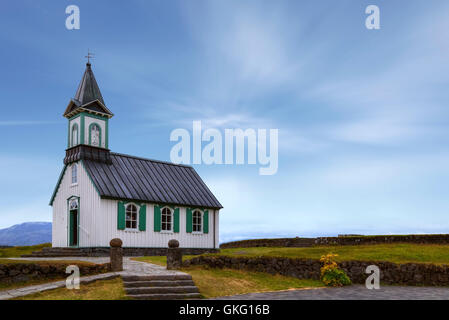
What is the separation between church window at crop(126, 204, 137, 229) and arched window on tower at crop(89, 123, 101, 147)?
4727 millimetres

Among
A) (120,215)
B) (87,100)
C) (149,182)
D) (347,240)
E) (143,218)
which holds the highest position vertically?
(87,100)

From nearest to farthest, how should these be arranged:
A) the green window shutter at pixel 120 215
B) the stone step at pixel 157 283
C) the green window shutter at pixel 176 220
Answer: the stone step at pixel 157 283, the green window shutter at pixel 120 215, the green window shutter at pixel 176 220

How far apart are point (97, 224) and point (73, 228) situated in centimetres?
310

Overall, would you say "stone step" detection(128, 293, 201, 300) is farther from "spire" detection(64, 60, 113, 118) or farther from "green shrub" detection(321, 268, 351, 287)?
"spire" detection(64, 60, 113, 118)

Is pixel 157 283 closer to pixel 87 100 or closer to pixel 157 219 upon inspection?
pixel 157 219

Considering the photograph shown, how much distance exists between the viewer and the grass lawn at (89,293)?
12430 millimetres

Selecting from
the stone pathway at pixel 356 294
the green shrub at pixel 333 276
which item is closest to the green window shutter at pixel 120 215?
the green shrub at pixel 333 276

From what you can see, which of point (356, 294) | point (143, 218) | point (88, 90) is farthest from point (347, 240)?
point (88, 90)

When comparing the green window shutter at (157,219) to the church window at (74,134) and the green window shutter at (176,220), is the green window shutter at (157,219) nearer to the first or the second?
the green window shutter at (176,220)

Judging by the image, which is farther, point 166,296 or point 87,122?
point 87,122

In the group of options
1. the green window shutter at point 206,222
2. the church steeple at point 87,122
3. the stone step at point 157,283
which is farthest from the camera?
the green window shutter at point 206,222

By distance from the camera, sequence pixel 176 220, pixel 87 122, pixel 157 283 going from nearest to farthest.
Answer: pixel 157 283 → pixel 87 122 → pixel 176 220

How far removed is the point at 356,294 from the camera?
1355cm

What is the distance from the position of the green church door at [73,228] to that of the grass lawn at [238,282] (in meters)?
12.3
